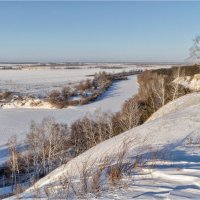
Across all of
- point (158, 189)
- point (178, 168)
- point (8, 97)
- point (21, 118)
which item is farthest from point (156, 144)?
point (8, 97)

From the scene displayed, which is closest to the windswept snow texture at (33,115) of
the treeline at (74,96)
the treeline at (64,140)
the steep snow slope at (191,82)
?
the treeline at (74,96)

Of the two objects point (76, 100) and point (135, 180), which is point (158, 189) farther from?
point (76, 100)

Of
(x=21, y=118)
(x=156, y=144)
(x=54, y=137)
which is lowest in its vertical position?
(x=21, y=118)

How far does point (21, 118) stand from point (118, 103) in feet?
50.5

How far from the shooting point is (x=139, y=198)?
4.28 m

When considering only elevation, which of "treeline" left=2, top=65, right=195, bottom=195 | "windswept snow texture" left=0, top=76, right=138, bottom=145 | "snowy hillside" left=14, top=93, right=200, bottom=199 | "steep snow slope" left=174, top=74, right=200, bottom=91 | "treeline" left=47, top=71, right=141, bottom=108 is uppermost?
"snowy hillside" left=14, top=93, right=200, bottom=199

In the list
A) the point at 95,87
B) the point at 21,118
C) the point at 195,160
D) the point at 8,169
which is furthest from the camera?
the point at 95,87

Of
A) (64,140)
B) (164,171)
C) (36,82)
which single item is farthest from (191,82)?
(36,82)

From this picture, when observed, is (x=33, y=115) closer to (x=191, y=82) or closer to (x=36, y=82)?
(x=191, y=82)

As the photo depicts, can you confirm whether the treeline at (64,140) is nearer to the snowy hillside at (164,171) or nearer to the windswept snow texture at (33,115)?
the windswept snow texture at (33,115)

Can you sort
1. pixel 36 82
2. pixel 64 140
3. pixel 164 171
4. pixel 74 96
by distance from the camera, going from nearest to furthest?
pixel 164 171, pixel 64 140, pixel 74 96, pixel 36 82

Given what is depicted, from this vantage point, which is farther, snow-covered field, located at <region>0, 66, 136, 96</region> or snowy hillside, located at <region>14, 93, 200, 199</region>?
snow-covered field, located at <region>0, 66, 136, 96</region>

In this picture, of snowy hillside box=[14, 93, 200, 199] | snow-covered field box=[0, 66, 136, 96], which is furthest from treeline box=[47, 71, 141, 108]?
snowy hillside box=[14, 93, 200, 199]

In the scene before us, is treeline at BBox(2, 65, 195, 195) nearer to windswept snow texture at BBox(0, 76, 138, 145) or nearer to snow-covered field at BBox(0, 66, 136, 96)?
windswept snow texture at BBox(0, 76, 138, 145)
